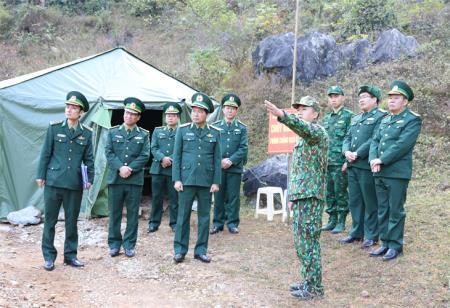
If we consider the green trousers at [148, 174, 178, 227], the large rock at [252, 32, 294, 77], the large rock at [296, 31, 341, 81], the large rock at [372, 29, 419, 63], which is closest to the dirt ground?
the green trousers at [148, 174, 178, 227]

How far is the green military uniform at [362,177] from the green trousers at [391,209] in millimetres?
279

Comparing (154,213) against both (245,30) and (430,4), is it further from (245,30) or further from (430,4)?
(430,4)

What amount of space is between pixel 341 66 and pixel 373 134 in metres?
6.46

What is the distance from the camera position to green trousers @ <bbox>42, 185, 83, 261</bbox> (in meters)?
4.91

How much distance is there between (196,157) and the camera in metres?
5.21

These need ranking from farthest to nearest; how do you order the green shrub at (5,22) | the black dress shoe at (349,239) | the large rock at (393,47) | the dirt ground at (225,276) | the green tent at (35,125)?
1. the green shrub at (5,22)
2. the large rock at (393,47)
3. the green tent at (35,125)
4. the black dress shoe at (349,239)
5. the dirt ground at (225,276)

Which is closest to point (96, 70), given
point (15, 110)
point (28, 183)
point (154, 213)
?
point (15, 110)

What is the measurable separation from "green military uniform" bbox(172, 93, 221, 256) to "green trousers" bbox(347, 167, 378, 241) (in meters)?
1.51

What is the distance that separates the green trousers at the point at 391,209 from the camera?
473 centimetres

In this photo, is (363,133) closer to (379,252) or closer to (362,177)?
(362,177)

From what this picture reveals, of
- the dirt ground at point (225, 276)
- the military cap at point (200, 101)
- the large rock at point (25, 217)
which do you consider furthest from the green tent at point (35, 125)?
the military cap at point (200, 101)

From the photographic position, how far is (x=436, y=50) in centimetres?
1082

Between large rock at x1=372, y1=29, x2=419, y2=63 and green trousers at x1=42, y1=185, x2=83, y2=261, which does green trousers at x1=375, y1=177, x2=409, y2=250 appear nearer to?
green trousers at x1=42, y1=185, x2=83, y2=261

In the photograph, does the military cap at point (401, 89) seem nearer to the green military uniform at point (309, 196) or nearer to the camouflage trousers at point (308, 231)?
the green military uniform at point (309, 196)
